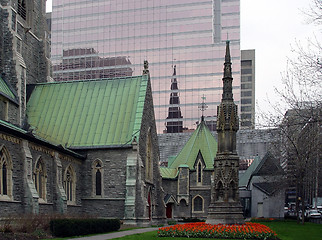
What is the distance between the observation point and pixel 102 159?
33281 mm

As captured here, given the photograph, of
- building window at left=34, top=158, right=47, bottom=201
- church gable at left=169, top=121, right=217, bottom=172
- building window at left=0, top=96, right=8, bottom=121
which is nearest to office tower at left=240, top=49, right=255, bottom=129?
church gable at left=169, top=121, right=217, bottom=172

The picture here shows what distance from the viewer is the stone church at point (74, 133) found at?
29.0 metres

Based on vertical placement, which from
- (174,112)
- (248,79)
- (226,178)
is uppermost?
(248,79)

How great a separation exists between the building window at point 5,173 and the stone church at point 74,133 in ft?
3.36

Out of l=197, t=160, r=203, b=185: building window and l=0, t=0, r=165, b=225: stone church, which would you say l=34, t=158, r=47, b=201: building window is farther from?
l=197, t=160, r=203, b=185: building window

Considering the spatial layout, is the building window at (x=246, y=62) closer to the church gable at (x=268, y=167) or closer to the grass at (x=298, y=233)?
the church gable at (x=268, y=167)

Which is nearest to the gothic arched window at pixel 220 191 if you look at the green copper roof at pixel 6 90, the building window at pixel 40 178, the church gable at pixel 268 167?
the building window at pixel 40 178

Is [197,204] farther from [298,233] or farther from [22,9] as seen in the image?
[22,9]

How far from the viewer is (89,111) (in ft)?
118

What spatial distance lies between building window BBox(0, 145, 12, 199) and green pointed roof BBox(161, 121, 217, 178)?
28981mm

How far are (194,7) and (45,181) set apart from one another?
69.7m

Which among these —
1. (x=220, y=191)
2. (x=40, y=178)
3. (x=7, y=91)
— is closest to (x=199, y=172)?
(x=7, y=91)

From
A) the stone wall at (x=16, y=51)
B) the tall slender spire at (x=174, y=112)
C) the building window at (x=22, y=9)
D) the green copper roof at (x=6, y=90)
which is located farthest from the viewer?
the tall slender spire at (x=174, y=112)

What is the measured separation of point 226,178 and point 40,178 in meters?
11.3
